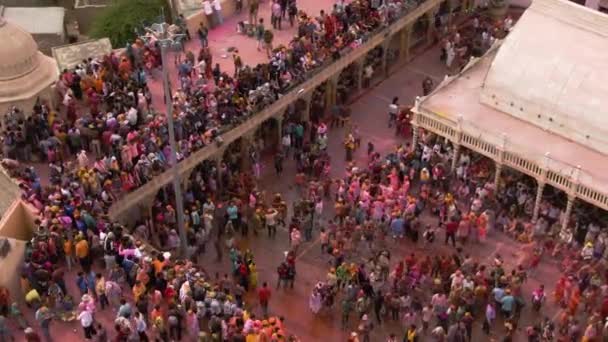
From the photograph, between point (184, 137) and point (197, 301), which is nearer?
point (197, 301)

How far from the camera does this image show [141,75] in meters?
39.6

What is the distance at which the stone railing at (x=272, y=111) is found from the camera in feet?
114

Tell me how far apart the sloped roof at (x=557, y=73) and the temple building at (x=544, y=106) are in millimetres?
40

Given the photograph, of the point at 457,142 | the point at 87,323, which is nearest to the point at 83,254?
the point at 87,323

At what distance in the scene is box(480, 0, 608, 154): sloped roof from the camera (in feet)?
124

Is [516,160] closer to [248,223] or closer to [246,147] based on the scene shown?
[248,223]

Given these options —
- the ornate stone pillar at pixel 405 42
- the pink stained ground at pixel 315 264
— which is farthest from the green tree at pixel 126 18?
the pink stained ground at pixel 315 264

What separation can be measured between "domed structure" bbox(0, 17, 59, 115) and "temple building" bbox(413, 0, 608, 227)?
15.5 meters

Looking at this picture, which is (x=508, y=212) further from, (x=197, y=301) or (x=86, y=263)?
(x=86, y=263)

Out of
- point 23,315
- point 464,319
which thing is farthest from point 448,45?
point 23,315

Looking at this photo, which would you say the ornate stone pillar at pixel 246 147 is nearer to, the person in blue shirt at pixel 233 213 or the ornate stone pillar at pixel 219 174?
the ornate stone pillar at pixel 219 174

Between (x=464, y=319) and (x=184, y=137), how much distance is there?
1308cm

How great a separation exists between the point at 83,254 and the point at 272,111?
12100mm

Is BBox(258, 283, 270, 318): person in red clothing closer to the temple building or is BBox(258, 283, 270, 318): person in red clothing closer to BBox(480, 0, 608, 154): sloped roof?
the temple building
